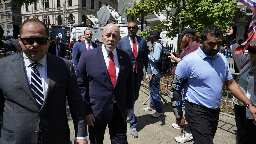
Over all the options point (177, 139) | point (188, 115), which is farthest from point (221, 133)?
point (188, 115)

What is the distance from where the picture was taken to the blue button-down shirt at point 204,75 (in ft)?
17.0

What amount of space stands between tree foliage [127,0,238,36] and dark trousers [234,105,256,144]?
689cm

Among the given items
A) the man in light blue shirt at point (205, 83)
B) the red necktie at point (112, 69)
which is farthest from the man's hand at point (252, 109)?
the red necktie at point (112, 69)

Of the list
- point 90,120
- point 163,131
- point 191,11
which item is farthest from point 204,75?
point 191,11

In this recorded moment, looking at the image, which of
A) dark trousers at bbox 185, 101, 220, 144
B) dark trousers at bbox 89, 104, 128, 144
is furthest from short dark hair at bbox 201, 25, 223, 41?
dark trousers at bbox 89, 104, 128, 144

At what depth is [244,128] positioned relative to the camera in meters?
5.66

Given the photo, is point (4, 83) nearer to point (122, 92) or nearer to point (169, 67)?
point (122, 92)

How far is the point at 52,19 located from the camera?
8550 centimetres

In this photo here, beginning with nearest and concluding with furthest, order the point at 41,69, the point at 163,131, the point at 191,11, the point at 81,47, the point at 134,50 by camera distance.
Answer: the point at 41,69
the point at 134,50
the point at 163,131
the point at 81,47
the point at 191,11

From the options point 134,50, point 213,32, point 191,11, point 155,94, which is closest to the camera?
point 213,32

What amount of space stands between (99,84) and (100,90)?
0.07 m

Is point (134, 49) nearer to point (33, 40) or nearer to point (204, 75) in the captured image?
point (204, 75)

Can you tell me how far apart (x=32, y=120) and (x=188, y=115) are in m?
2.47

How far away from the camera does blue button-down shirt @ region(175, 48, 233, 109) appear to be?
5172mm
